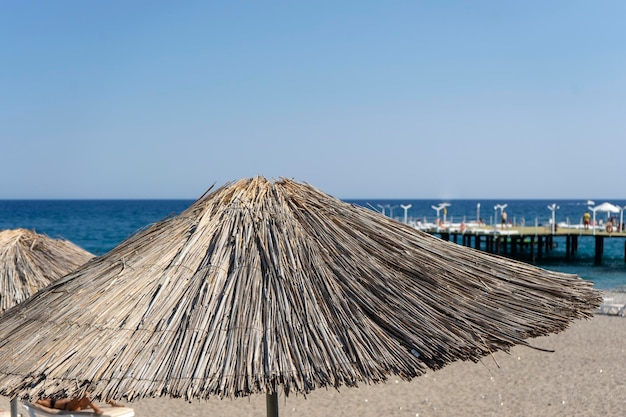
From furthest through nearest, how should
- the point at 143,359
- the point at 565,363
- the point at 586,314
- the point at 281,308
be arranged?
the point at 565,363 < the point at 586,314 < the point at 281,308 < the point at 143,359

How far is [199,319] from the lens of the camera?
3264 millimetres

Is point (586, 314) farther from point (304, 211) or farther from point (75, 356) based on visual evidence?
point (75, 356)

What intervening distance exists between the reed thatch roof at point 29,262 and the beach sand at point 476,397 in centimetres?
247

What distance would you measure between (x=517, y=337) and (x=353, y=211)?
131cm

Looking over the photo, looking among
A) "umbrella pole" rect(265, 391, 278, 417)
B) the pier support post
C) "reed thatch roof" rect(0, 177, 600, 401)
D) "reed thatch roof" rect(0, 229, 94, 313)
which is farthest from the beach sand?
the pier support post

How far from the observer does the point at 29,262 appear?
24.8ft

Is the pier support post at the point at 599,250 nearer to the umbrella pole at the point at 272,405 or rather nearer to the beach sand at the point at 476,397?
the beach sand at the point at 476,397

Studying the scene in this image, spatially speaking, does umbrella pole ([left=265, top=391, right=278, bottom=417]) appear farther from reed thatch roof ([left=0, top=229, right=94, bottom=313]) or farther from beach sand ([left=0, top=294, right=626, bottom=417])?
reed thatch roof ([left=0, top=229, right=94, bottom=313])

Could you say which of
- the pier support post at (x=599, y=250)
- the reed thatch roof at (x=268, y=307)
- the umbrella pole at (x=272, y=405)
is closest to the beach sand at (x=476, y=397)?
the umbrella pole at (x=272, y=405)

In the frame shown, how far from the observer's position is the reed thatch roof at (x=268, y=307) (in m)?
3.07

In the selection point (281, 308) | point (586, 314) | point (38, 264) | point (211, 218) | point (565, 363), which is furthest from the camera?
point (565, 363)

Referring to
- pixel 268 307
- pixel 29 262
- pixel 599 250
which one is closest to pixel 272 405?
pixel 268 307

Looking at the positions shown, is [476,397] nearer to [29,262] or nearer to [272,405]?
[272,405]

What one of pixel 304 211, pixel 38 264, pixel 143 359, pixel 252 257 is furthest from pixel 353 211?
pixel 38 264
